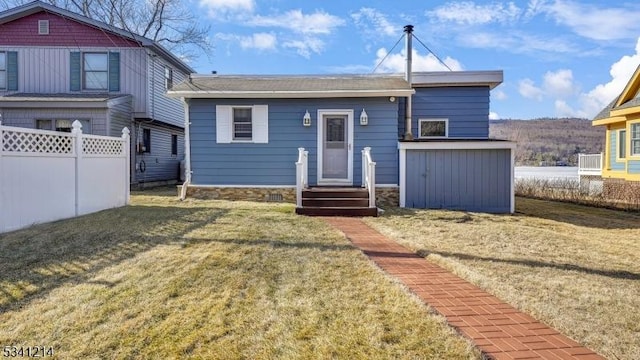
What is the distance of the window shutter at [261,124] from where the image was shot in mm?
11125

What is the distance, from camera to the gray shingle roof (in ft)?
35.3

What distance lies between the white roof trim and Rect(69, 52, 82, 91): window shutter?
6.88 m

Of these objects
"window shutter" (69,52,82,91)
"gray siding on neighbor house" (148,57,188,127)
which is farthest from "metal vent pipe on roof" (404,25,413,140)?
"window shutter" (69,52,82,91)

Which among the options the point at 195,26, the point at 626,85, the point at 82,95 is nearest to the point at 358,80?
the point at 82,95

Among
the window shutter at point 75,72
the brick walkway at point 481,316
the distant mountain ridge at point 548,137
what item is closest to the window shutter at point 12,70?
the window shutter at point 75,72

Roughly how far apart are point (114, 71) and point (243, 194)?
8.37 meters

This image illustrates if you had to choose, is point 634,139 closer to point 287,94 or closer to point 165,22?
point 287,94

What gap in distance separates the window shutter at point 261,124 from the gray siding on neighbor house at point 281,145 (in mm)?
111

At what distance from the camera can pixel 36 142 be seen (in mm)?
7047

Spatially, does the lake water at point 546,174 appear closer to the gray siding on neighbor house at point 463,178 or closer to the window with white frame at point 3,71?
the gray siding on neighbor house at point 463,178

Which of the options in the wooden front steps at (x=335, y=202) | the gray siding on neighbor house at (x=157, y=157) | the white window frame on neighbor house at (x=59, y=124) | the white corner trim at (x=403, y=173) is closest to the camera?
the wooden front steps at (x=335, y=202)

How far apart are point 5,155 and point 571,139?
44086 millimetres

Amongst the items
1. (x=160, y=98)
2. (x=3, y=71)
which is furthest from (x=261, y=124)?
(x=3, y=71)

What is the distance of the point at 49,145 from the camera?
24.1 feet
